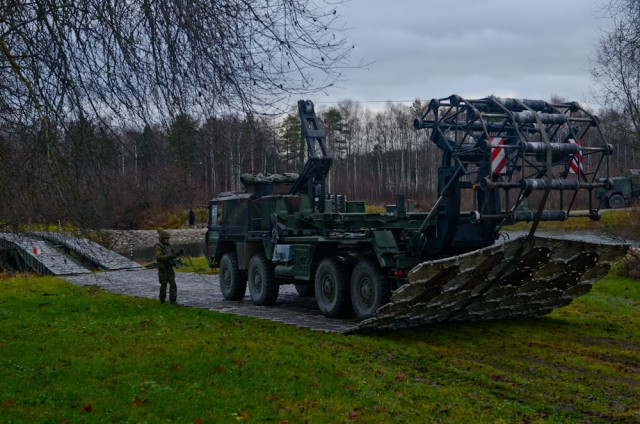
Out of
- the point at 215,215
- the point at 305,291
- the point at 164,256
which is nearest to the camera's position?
the point at 164,256

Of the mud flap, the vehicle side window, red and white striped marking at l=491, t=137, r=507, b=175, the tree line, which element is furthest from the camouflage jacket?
red and white striped marking at l=491, t=137, r=507, b=175

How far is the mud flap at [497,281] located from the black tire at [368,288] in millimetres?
561

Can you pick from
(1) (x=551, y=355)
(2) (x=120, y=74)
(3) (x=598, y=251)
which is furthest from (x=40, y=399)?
(3) (x=598, y=251)

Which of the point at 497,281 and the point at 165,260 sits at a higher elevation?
the point at 165,260

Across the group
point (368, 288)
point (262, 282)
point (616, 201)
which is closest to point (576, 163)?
point (368, 288)

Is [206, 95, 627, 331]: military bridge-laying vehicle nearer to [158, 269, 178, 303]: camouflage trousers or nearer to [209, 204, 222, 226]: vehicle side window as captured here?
[158, 269, 178, 303]: camouflage trousers

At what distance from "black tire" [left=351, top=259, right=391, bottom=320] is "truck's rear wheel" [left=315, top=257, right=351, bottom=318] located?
0.84 feet

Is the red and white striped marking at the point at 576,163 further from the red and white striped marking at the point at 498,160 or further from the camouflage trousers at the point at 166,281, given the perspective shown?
the camouflage trousers at the point at 166,281

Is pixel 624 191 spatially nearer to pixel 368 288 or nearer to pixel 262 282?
pixel 262 282

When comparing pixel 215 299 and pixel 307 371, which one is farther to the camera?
pixel 215 299

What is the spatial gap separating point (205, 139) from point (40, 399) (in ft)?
10.5

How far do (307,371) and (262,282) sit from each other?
7.31 metres

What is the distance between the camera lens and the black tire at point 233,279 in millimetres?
18062

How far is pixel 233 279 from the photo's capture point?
59.3 ft
